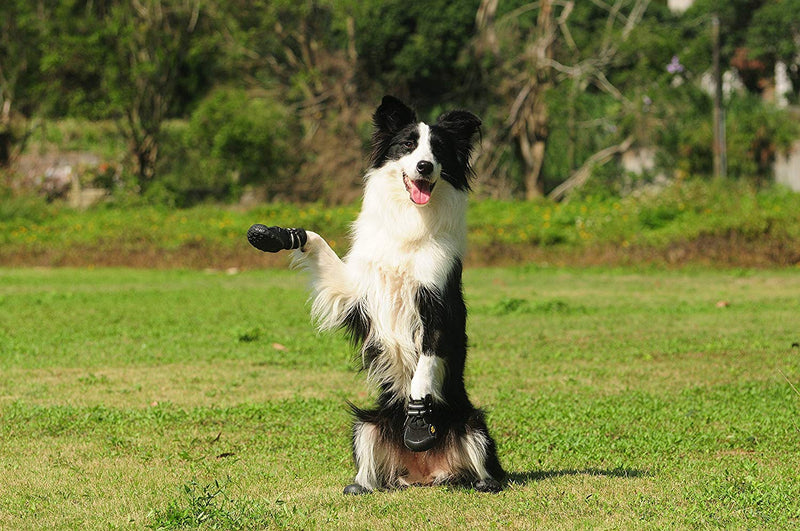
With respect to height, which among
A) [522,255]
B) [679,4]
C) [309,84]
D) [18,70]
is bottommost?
[522,255]

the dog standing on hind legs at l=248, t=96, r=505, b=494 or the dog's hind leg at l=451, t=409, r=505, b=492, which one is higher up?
the dog standing on hind legs at l=248, t=96, r=505, b=494

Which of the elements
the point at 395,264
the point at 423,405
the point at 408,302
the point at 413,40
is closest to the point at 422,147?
the point at 395,264

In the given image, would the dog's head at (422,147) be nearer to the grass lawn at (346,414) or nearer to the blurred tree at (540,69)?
the grass lawn at (346,414)

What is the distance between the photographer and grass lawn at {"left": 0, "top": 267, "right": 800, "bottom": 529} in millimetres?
4879

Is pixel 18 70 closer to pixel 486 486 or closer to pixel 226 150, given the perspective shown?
pixel 226 150

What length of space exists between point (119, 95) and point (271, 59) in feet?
14.6

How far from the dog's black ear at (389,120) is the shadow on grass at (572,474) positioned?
1.79m

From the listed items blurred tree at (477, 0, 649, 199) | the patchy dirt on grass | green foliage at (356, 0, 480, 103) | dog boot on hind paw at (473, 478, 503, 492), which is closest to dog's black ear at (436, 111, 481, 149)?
dog boot on hind paw at (473, 478, 503, 492)

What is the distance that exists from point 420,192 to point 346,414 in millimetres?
2819

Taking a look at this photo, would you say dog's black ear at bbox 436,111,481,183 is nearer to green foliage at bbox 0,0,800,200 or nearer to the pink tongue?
the pink tongue

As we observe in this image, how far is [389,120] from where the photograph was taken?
17.7 feet

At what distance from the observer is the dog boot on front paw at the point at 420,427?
5016mm

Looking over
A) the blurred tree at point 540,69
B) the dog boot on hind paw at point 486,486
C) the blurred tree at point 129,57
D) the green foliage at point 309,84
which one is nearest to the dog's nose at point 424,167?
the dog boot on hind paw at point 486,486

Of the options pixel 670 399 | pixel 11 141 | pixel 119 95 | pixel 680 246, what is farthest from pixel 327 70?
pixel 670 399
